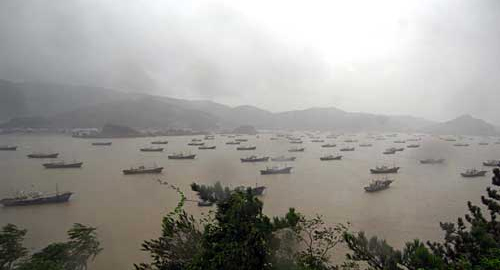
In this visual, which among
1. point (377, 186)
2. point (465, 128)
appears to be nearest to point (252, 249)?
point (377, 186)

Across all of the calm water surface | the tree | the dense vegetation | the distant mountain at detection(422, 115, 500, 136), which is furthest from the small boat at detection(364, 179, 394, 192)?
the distant mountain at detection(422, 115, 500, 136)

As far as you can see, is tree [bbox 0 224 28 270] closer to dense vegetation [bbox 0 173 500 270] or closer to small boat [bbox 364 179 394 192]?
dense vegetation [bbox 0 173 500 270]

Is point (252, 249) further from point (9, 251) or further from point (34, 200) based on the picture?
point (34, 200)

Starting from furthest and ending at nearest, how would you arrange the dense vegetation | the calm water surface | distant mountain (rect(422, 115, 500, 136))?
1. distant mountain (rect(422, 115, 500, 136))
2. the calm water surface
3. the dense vegetation

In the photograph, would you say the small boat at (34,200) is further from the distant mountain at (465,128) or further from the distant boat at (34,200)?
the distant mountain at (465,128)

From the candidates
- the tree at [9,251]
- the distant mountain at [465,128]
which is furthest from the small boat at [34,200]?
the distant mountain at [465,128]

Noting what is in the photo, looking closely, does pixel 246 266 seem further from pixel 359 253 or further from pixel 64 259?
pixel 64 259
